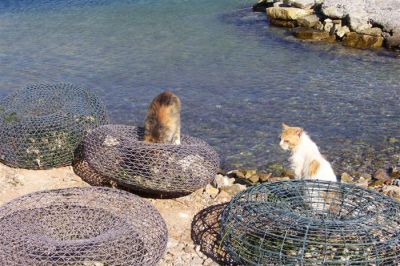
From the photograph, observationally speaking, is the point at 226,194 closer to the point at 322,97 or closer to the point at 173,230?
the point at 173,230

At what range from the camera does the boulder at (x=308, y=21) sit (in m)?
18.4

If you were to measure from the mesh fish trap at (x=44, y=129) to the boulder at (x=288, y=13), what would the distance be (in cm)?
1214

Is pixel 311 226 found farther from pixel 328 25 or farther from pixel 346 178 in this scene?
pixel 328 25

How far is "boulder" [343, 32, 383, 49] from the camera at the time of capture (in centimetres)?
1598

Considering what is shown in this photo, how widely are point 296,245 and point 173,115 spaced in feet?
10.8

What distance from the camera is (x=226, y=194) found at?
23.8 feet

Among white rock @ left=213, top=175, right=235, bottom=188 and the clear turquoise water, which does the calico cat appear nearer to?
white rock @ left=213, top=175, right=235, bottom=188

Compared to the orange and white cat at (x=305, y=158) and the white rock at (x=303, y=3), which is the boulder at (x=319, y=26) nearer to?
the white rock at (x=303, y=3)

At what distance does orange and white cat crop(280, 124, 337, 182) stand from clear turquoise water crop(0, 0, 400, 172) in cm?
203

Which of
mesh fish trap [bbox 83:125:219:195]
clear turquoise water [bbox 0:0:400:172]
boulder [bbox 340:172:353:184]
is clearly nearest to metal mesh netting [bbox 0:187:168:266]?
mesh fish trap [bbox 83:125:219:195]

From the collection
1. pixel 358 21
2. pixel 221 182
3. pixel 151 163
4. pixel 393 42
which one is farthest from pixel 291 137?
pixel 358 21

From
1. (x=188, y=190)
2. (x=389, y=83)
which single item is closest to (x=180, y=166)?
(x=188, y=190)

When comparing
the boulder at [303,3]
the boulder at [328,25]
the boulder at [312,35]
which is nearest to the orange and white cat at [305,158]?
the boulder at [312,35]

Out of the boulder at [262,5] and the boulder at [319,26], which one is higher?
the boulder at [262,5]
